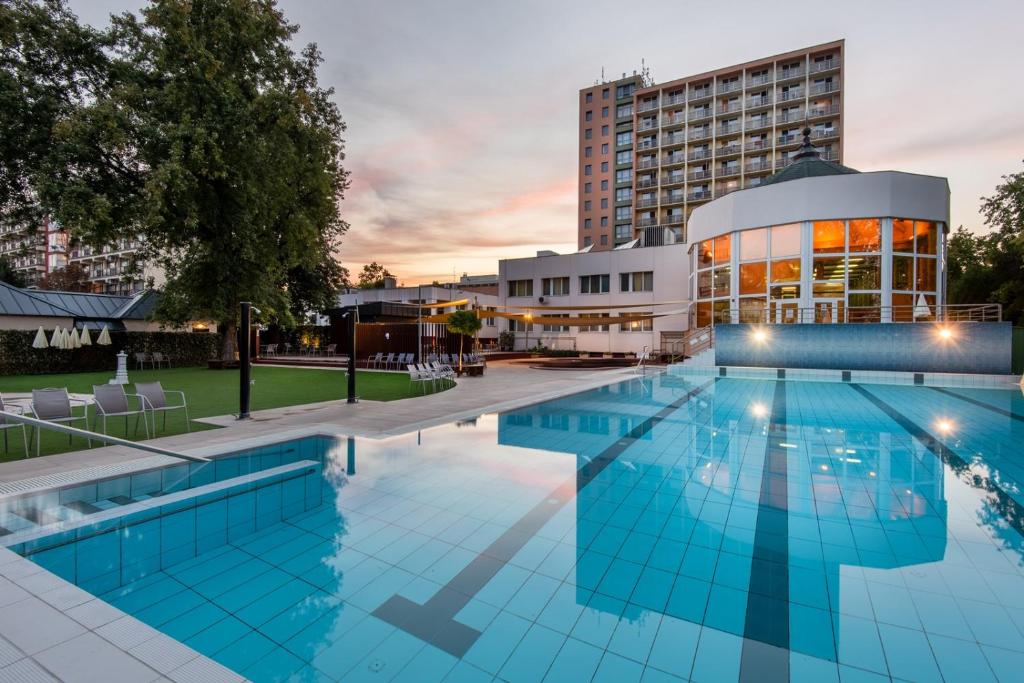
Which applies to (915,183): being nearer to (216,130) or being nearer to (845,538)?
(845,538)

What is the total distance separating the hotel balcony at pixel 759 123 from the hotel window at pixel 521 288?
894 inches

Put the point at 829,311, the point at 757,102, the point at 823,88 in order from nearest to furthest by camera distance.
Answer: the point at 829,311
the point at 823,88
the point at 757,102

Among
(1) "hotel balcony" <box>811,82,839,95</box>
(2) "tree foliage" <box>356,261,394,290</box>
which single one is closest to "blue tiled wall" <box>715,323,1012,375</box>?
(1) "hotel balcony" <box>811,82,839,95</box>

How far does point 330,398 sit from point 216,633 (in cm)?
874

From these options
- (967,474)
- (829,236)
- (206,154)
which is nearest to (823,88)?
(829,236)

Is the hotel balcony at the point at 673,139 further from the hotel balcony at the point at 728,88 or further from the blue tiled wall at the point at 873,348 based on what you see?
the blue tiled wall at the point at 873,348

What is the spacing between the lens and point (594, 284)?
2800 cm

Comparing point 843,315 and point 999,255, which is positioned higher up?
point 999,255

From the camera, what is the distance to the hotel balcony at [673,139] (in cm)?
3778

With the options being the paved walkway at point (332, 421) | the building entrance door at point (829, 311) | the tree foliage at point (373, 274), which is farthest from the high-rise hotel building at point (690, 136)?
the tree foliage at point (373, 274)

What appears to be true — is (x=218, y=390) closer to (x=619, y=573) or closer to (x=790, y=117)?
(x=619, y=573)

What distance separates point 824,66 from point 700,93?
862 centimetres

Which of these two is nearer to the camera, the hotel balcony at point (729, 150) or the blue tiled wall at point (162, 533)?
the blue tiled wall at point (162, 533)

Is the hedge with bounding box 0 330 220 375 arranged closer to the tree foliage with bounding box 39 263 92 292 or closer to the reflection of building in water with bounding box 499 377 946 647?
the reflection of building in water with bounding box 499 377 946 647
